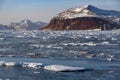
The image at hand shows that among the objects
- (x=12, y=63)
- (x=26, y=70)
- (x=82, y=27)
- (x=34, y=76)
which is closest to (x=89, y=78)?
(x=34, y=76)

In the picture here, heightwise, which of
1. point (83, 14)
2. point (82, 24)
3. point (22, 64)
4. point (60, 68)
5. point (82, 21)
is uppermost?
point (83, 14)

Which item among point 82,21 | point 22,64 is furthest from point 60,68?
point 82,21

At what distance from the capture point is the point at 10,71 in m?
25.1

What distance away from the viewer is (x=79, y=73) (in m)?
24.0

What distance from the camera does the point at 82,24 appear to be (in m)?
163

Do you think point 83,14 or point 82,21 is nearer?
point 82,21

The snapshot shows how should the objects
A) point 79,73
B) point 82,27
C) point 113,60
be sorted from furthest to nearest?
1. point 82,27
2. point 113,60
3. point 79,73

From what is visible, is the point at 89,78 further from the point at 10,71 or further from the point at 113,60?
the point at 113,60

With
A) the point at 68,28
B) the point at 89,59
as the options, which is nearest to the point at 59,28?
the point at 68,28

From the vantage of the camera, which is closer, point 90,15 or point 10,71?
point 10,71

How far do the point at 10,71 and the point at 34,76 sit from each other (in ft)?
9.10

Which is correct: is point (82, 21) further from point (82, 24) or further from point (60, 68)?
point (60, 68)

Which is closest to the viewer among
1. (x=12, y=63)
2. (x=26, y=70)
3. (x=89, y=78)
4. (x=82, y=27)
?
(x=89, y=78)

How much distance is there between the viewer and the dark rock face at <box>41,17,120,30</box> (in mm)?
151250
